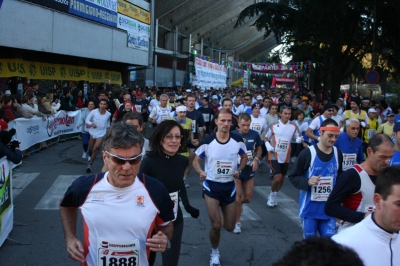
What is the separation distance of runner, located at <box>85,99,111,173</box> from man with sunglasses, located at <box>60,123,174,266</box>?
8980 mm

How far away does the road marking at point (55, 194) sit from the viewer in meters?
8.84

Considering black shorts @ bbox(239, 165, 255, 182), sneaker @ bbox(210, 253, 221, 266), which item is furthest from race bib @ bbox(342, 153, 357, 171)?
sneaker @ bbox(210, 253, 221, 266)

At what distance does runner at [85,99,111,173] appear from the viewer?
12141 mm

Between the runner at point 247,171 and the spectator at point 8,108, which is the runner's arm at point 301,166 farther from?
the spectator at point 8,108

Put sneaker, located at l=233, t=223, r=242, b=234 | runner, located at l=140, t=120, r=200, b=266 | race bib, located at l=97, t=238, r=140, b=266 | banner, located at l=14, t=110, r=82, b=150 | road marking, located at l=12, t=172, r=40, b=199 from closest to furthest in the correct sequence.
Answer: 1. race bib, located at l=97, t=238, r=140, b=266
2. runner, located at l=140, t=120, r=200, b=266
3. sneaker, located at l=233, t=223, r=242, b=234
4. road marking, located at l=12, t=172, r=40, b=199
5. banner, located at l=14, t=110, r=82, b=150

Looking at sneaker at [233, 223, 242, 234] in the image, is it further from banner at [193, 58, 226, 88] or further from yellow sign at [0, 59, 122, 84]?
banner at [193, 58, 226, 88]

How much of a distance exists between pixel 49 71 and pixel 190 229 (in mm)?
17107

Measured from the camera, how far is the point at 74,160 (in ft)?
46.8

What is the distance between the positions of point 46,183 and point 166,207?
8.18 metres

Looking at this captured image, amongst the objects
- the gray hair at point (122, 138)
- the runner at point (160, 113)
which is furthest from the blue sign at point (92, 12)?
the gray hair at point (122, 138)

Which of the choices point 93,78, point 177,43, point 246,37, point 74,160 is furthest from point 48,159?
point 246,37

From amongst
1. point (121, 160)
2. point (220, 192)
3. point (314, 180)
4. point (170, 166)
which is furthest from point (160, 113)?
point (121, 160)

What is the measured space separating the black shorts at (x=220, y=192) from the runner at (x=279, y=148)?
3092 mm

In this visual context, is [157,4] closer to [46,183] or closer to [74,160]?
[74,160]
